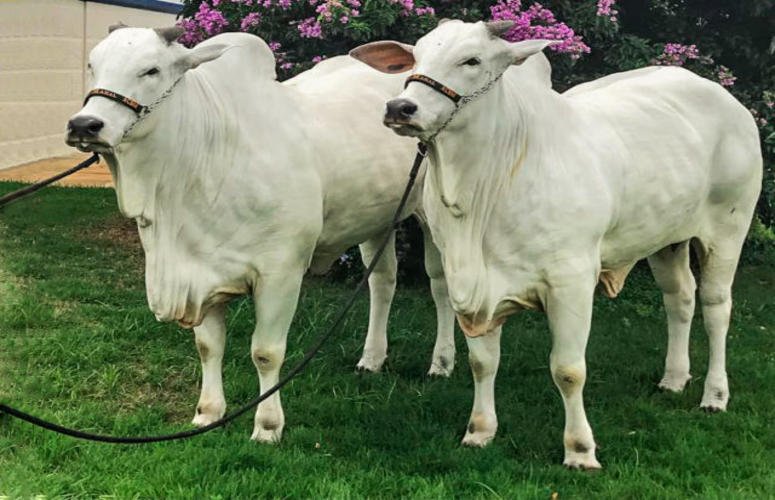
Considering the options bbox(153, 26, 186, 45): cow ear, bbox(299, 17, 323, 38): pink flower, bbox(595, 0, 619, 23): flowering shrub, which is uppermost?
bbox(153, 26, 186, 45): cow ear

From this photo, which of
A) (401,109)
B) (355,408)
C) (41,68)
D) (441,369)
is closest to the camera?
(401,109)

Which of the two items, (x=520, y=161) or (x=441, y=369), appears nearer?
(x=520, y=161)

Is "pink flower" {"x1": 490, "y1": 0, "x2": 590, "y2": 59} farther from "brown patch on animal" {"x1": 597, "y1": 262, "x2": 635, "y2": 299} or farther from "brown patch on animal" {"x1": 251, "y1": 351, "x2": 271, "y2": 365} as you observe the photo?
"brown patch on animal" {"x1": 251, "y1": 351, "x2": 271, "y2": 365}

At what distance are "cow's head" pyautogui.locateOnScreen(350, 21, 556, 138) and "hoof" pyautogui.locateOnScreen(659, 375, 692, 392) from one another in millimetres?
2331

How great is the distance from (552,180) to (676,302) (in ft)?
5.46

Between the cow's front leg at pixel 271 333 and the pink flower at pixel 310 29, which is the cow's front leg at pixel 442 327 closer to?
the cow's front leg at pixel 271 333

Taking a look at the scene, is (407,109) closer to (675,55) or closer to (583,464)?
(583,464)

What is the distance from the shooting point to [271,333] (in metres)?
4.10

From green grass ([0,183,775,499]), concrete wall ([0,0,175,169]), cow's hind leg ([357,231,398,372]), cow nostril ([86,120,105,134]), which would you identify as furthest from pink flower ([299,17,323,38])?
concrete wall ([0,0,175,169])

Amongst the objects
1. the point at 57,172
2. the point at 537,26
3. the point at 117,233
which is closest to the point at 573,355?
the point at 537,26

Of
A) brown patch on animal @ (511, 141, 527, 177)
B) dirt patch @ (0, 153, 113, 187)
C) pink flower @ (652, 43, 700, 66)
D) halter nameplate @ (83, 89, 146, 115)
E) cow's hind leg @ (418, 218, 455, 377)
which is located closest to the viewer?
halter nameplate @ (83, 89, 146, 115)

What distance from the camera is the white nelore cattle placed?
3.55 meters

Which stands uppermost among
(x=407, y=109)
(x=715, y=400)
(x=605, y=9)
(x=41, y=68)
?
(x=407, y=109)

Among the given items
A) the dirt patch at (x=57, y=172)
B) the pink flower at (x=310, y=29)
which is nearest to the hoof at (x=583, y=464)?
the pink flower at (x=310, y=29)
